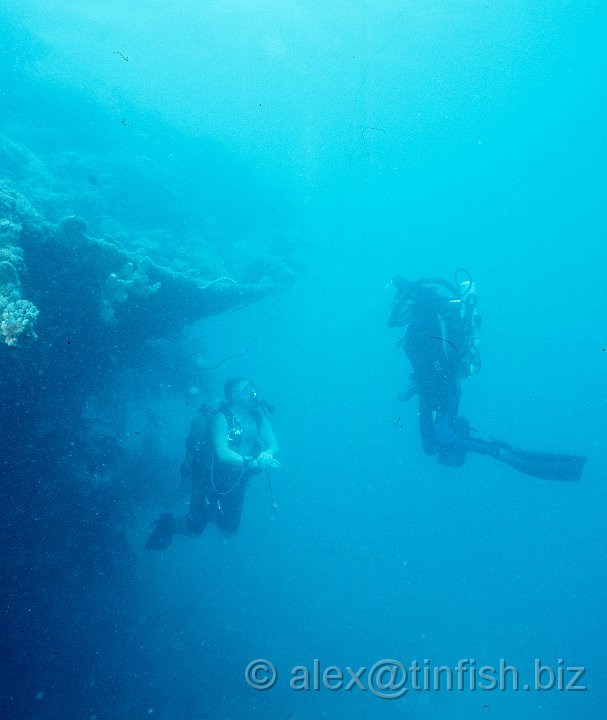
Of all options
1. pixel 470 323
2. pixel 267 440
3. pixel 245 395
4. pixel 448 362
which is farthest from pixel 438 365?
pixel 245 395

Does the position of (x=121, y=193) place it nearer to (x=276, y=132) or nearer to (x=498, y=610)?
(x=276, y=132)

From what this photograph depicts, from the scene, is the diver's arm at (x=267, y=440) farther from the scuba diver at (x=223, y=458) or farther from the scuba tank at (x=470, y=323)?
the scuba tank at (x=470, y=323)

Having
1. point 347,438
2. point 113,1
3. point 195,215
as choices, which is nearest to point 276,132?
point 113,1

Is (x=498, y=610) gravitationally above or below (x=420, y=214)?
below

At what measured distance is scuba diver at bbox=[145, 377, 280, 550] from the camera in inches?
274

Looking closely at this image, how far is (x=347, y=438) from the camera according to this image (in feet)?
106

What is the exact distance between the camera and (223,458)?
6.73 meters

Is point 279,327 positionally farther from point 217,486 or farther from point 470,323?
point 470,323

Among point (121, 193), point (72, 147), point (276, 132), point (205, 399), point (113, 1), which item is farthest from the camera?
point (276, 132)

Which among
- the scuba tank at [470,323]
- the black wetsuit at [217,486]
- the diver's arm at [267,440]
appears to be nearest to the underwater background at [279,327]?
the black wetsuit at [217,486]

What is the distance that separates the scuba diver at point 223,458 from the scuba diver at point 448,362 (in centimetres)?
286

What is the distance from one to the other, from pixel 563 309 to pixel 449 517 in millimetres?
34459

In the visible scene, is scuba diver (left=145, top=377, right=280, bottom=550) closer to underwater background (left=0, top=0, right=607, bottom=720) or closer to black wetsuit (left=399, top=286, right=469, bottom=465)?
underwater background (left=0, top=0, right=607, bottom=720)

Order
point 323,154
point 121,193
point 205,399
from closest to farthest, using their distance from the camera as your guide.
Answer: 1. point 121,193
2. point 205,399
3. point 323,154
